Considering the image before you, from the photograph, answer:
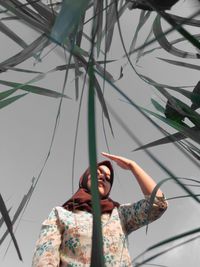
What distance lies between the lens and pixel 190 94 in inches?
21.6

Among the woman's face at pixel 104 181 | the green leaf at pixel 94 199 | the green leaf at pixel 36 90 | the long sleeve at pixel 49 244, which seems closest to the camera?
the green leaf at pixel 94 199

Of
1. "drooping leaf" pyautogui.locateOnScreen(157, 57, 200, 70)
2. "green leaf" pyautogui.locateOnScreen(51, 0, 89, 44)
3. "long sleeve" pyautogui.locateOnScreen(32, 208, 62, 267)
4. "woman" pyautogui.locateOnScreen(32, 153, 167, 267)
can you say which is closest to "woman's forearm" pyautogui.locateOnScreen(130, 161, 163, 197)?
"woman" pyautogui.locateOnScreen(32, 153, 167, 267)

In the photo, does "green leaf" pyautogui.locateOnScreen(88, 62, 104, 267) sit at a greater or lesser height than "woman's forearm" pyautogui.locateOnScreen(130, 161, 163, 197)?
greater

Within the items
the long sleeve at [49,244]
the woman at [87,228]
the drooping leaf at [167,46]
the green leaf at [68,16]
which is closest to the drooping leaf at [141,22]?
the drooping leaf at [167,46]

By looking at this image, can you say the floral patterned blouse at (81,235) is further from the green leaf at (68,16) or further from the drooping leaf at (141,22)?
the green leaf at (68,16)

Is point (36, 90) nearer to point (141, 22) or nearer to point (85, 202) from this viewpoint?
point (141, 22)

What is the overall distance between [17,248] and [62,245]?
0.80 metres

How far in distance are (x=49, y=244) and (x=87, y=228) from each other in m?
0.10

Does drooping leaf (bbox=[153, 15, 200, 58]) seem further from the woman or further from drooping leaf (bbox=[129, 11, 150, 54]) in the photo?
the woman

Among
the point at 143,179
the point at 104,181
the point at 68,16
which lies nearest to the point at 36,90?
the point at 68,16

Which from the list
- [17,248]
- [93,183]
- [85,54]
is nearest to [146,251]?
[93,183]

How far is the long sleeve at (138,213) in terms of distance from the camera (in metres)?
1.25

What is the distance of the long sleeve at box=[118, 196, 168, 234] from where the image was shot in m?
1.25

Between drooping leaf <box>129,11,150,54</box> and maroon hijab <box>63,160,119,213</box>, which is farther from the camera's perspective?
maroon hijab <box>63,160,119,213</box>
